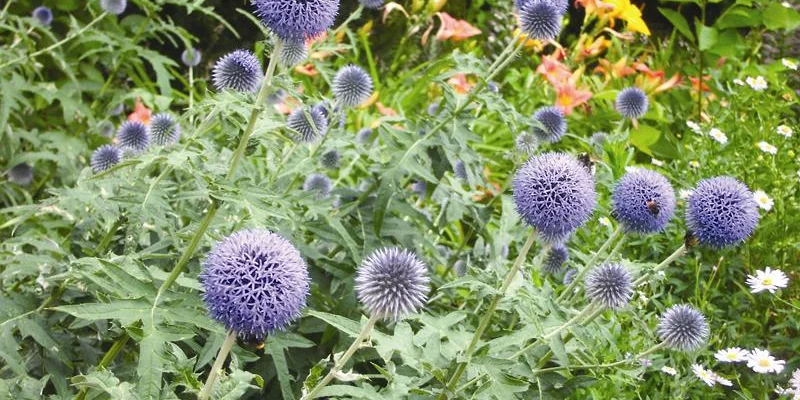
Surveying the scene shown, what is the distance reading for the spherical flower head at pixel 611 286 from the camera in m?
2.06

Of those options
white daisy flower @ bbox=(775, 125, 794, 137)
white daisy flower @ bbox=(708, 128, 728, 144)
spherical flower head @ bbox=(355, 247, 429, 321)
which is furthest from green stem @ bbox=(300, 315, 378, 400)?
white daisy flower @ bbox=(775, 125, 794, 137)

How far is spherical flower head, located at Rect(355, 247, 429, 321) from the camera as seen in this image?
1717 millimetres

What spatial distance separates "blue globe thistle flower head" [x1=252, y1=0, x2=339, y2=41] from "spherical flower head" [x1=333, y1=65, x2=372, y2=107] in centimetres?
90

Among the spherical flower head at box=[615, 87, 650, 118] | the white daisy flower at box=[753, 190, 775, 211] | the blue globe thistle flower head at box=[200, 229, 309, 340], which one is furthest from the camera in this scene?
the spherical flower head at box=[615, 87, 650, 118]

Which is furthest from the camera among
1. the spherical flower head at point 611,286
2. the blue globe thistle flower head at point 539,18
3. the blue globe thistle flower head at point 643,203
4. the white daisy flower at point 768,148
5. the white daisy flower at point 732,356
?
the white daisy flower at point 768,148

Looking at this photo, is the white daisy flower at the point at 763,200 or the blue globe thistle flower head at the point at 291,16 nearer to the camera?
the blue globe thistle flower head at the point at 291,16

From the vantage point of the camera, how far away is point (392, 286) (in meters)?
1.74

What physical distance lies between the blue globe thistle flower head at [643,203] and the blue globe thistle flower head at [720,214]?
0.07 metres

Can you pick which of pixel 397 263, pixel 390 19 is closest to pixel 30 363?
pixel 397 263

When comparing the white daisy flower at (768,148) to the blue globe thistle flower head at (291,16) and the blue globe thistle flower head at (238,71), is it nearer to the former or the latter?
the blue globe thistle flower head at (238,71)

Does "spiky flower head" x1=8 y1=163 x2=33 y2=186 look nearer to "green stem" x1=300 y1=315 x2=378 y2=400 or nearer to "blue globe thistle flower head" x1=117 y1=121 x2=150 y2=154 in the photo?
"blue globe thistle flower head" x1=117 y1=121 x2=150 y2=154

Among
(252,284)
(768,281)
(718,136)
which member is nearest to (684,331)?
(768,281)

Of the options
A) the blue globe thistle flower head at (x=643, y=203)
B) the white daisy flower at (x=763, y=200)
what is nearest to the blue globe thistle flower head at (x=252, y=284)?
the blue globe thistle flower head at (x=643, y=203)

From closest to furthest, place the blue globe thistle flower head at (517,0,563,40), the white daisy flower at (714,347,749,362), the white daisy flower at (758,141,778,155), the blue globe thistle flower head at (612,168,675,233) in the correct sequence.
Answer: the blue globe thistle flower head at (612,168,675,233), the white daisy flower at (714,347,749,362), the blue globe thistle flower head at (517,0,563,40), the white daisy flower at (758,141,778,155)
